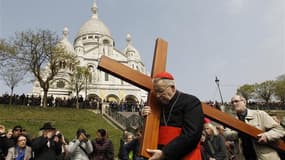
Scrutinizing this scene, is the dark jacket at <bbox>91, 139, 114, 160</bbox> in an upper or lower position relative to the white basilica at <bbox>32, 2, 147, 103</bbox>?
lower

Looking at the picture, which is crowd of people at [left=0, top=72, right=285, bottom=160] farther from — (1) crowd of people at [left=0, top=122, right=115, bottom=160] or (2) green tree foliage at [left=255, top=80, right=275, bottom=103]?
(2) green tree foliage at [left=255, top=80, right=275, bottom=103]

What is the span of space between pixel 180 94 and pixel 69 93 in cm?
5388

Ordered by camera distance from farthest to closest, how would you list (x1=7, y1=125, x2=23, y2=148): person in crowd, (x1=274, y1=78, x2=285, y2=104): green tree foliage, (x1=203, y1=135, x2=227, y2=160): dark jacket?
(x1=274, y1=78, x2=285, y2=104): green tree foliage < (x1=7, y1=125, x2=23, y2=148): person in crowd < (x1=203, y1=135, x2=227, y2=160): dark jacket

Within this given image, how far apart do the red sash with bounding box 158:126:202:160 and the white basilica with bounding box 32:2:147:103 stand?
47.6 meters

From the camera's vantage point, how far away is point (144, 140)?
2674 millimetres

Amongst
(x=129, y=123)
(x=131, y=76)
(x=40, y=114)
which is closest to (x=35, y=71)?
(x=40, y=114)

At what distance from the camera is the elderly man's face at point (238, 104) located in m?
3.97

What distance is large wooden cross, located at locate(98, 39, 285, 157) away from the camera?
267cm

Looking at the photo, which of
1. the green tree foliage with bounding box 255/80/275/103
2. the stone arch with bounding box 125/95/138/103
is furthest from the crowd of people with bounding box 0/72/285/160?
the green tree foliage with bounding box 255/80/275/103

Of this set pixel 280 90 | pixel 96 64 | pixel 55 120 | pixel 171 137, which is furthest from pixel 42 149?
pixel 280 90

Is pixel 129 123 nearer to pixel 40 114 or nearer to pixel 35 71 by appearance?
pixel 40 114

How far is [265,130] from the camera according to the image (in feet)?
12.4

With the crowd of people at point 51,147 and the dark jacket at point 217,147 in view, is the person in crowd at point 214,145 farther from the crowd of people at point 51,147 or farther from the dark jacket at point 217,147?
the crowd of people at point 51,147

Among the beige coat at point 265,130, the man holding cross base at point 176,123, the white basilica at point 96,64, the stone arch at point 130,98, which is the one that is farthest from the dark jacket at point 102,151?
the stone arch at point 130,98
